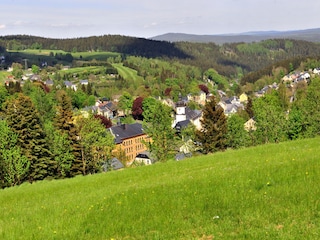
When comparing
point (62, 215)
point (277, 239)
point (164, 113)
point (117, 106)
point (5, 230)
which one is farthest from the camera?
point (117, 106)

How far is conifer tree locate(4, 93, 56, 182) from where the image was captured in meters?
45.0

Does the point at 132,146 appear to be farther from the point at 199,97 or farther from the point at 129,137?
the point at 199,97

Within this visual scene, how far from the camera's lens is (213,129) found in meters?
52.5

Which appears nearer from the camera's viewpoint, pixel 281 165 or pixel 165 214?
pixel 165 214

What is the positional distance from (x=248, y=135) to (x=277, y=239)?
158ft

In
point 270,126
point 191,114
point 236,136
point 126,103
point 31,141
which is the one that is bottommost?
point 191,114

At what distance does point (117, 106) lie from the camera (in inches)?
6181

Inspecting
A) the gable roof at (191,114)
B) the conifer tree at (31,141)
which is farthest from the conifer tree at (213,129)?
the gable roof at (191,114)

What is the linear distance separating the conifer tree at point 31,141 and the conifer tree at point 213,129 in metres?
20.3

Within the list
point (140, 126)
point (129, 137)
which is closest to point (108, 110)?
point (140, 126)

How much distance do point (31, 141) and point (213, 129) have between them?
78.3ft

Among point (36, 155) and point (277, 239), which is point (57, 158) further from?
point (277, 239)

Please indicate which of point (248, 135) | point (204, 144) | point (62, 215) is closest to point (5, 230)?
point (62, 215)

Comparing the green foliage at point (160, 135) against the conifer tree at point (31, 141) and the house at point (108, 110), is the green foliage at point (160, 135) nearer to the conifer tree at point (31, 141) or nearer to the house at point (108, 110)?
the conifer tree at point (31, 141)
